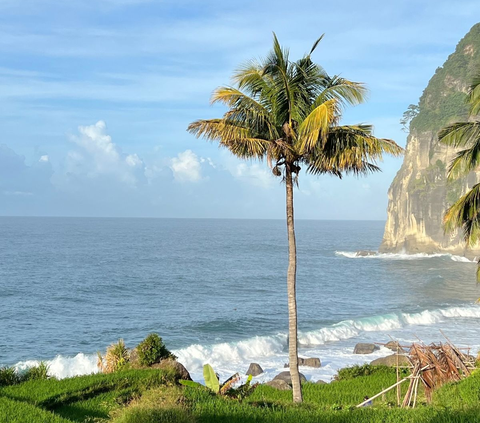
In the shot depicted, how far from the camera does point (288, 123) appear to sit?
1257 centimetres

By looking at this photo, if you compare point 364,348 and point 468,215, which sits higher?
point 468,215

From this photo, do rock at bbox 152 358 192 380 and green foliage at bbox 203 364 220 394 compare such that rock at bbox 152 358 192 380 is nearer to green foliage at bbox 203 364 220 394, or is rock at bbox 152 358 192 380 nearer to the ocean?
green foliage at bbox 203 364 220 394

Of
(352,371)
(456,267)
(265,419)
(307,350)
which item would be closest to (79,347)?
(307,350)

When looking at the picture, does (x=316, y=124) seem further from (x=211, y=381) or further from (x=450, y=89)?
(x=450, y=89)

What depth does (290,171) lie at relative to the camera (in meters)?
12.8

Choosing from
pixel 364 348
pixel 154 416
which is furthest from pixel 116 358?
pixel 364 348

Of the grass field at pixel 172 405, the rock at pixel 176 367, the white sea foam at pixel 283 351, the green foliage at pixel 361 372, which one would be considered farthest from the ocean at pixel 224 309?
the rock at pixel 176 367

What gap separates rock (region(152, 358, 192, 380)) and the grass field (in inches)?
20.3

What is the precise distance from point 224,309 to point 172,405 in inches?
1366

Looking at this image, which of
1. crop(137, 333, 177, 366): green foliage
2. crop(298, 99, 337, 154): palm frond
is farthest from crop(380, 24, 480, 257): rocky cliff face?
crop(298, 99, 337, 154): palm frond

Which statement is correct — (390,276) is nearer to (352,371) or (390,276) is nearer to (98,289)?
(98,289)

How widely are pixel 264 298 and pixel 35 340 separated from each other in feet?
69.6

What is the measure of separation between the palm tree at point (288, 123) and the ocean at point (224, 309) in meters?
5.80

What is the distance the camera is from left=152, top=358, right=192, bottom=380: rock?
51.9 ft
